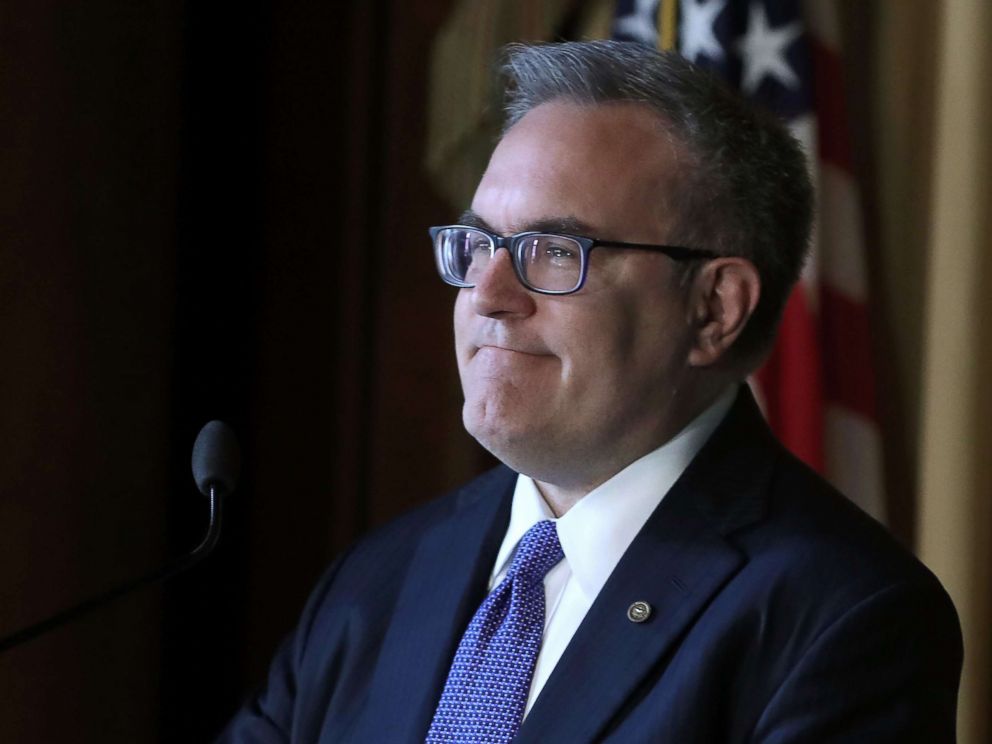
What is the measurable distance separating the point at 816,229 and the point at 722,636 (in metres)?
1.22

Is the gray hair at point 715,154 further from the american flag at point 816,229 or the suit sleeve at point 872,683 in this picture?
the american flag at point 816,229

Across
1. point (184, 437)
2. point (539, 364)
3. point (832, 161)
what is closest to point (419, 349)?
point (184, 437)

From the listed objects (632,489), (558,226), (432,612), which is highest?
(558,226)

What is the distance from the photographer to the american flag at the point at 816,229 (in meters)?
2.52

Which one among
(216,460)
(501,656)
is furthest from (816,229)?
(216,460)

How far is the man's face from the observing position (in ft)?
5.39

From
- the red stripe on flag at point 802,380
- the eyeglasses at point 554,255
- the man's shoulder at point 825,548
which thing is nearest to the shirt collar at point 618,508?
the man's shoulder at point 825,548

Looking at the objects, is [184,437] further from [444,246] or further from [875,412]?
[875,412]

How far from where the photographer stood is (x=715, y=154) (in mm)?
1726

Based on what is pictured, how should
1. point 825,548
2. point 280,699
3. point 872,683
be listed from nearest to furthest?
point 872,683
point 825,548
point 280,699

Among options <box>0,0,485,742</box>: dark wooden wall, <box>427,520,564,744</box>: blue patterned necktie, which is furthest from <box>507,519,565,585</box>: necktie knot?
<box>0,0,485,742</box>: dark wooden wall

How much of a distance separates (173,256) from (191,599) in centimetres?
72

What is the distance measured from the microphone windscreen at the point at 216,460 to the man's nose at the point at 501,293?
0.36 metres

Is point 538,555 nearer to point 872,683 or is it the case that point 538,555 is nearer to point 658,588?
point 658,588
